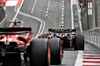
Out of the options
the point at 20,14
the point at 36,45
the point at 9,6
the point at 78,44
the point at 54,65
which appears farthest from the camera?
the point at 9,6

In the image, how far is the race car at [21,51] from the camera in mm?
6621

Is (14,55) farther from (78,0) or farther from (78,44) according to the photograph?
(78,0)

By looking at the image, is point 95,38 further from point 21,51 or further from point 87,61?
point 21,51

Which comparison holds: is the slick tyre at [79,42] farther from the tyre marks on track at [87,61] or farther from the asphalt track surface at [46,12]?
the asphalt track surface at [46,12]

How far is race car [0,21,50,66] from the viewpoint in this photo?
6.62m

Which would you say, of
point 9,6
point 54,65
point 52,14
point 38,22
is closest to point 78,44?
point 54,65

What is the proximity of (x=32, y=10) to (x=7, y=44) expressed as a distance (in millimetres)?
56474

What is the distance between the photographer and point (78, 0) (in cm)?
7112

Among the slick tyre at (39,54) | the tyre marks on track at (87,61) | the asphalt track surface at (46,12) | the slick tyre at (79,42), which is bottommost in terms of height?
the tyre marks on track at (87,61)

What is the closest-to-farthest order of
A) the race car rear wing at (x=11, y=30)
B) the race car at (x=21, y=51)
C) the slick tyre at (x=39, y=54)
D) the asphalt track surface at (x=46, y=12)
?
the race car at (x=21, y=51) < the race car rear wing at (x=11, y=30) < the slick tyre at (x=39, y=54) < the asphalt track surface at (x=46, y=12)

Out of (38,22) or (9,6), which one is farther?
(9,6)

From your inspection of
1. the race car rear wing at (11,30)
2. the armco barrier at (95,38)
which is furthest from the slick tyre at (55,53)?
the armco barrier at (95,38)

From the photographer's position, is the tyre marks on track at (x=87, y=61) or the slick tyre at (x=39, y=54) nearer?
the slick tyre at (x=39, y=54)

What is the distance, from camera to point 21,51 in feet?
22.1
